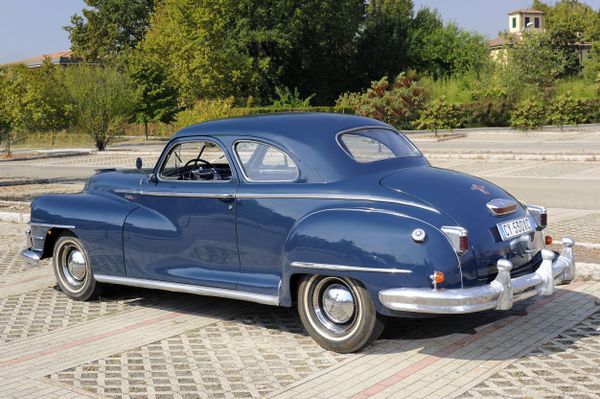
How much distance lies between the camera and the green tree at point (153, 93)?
50.0 meters

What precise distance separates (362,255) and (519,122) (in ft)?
103

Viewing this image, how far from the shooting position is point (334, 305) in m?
→ 5.81

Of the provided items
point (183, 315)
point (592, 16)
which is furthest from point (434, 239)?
point (592, 16)

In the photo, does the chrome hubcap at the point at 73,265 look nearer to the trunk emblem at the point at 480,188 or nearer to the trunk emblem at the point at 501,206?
the trunk emblem at the point at 480,188

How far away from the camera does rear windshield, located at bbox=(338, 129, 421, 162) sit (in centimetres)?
627

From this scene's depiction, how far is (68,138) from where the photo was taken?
4912 centimetres

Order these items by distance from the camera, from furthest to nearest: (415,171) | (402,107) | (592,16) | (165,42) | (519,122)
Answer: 1. (592,16)
2. (165,42)
3. (402,107)
4. (519,122)
5. (415,171)

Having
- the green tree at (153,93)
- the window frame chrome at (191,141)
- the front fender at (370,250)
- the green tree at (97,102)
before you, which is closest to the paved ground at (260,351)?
the front fender at (370,250)

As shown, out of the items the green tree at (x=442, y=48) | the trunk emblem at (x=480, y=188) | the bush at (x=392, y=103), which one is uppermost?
the green tree at (x=442, y=48)

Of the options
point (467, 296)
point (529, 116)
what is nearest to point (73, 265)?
point (467, 296)

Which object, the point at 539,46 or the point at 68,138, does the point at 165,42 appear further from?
the point at 539,46

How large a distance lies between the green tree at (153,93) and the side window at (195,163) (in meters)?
43.6

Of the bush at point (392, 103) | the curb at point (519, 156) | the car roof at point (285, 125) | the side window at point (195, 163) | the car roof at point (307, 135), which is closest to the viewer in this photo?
the car roof at point (307, 135)

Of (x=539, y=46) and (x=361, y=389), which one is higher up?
(x=539, y=46)
